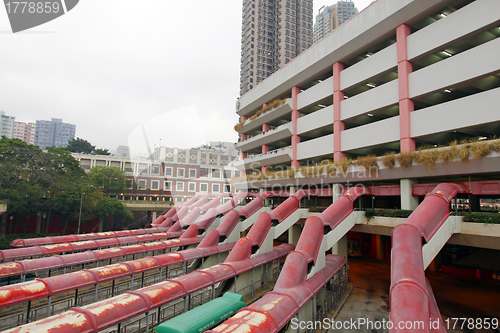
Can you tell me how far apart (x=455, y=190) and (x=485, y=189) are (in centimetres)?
227

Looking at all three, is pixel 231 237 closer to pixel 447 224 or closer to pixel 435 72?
pixel 447 224

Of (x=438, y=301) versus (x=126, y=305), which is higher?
(x=126, y=305)

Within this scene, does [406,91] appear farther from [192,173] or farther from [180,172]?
[192,173]

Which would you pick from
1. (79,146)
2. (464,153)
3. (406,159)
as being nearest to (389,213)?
(406,159)

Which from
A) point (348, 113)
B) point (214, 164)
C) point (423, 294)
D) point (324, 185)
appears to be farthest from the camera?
point (214, 164)

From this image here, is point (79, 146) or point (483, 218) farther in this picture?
point (79, 146)

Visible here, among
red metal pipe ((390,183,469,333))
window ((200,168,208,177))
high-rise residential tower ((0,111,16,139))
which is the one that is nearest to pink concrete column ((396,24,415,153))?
red metal pipe ((390,183,469,333))

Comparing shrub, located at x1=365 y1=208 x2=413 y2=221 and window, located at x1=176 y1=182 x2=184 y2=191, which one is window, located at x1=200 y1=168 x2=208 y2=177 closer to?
window, located at x1=176 y1=182 x2=184 y2=191

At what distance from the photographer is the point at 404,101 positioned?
22594mm

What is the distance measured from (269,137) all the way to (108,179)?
42.9 metres

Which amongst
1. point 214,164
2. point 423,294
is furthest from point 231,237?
point 214,164

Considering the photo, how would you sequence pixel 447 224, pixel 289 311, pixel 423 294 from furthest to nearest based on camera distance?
1. pixel 447 224
2. pixel 289 311
3. pixel 423 294

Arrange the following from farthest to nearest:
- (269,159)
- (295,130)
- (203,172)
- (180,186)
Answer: (203,172) < (180,186) < (269,159) < (295,130)

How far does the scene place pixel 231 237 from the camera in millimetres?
28297
